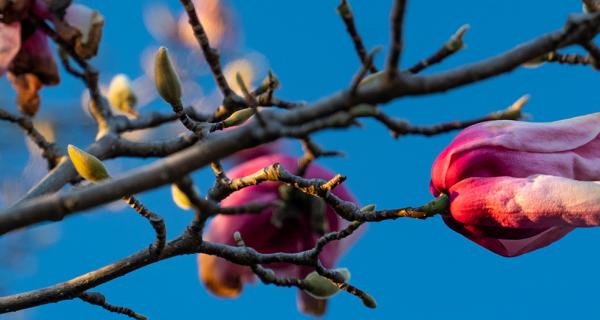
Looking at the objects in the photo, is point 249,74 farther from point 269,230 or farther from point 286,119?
point 286,119

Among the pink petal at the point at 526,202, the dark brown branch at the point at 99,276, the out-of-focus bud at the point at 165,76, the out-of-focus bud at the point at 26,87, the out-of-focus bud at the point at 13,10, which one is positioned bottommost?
the pink petal at the point at 526,202

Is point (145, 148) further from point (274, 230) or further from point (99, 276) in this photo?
point (99, 276)

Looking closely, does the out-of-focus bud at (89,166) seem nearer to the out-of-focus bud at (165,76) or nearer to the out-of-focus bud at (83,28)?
the out-of-focus bud at (165,76)

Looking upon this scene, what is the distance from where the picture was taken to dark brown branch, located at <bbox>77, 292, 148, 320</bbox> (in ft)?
4.46

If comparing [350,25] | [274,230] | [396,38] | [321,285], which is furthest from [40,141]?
[396,38]

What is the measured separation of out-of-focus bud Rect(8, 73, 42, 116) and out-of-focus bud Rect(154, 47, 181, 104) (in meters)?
0.65

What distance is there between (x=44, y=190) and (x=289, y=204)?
23.3 inches

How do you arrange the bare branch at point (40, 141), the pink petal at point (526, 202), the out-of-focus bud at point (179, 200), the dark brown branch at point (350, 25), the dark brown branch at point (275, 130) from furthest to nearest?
the bare branch at point (40, 141) < the out-of-focus bud at point (179, 200) < the pink petal at point (526, 202) < the dark brown branch at point (350, 25) < the dark brown branch at point (275, 130)

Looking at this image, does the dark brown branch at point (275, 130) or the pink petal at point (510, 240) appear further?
the pink petal at point (510, 240)

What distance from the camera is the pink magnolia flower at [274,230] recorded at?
1.76 m

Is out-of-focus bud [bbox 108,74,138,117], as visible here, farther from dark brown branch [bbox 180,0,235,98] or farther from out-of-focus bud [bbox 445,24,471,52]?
out-of-focus bud [bbox 445,24,471,52]

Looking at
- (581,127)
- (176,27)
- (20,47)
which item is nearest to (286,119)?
(581,127)

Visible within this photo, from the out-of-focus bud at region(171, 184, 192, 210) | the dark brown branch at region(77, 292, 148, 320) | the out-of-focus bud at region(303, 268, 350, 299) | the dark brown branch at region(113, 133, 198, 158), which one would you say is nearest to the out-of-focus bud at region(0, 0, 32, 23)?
the dark brown branch at region(113, 133, 198, 158)

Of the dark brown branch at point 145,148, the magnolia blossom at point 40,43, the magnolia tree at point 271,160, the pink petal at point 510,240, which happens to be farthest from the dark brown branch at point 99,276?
the magnolia blossom at point 40,43
